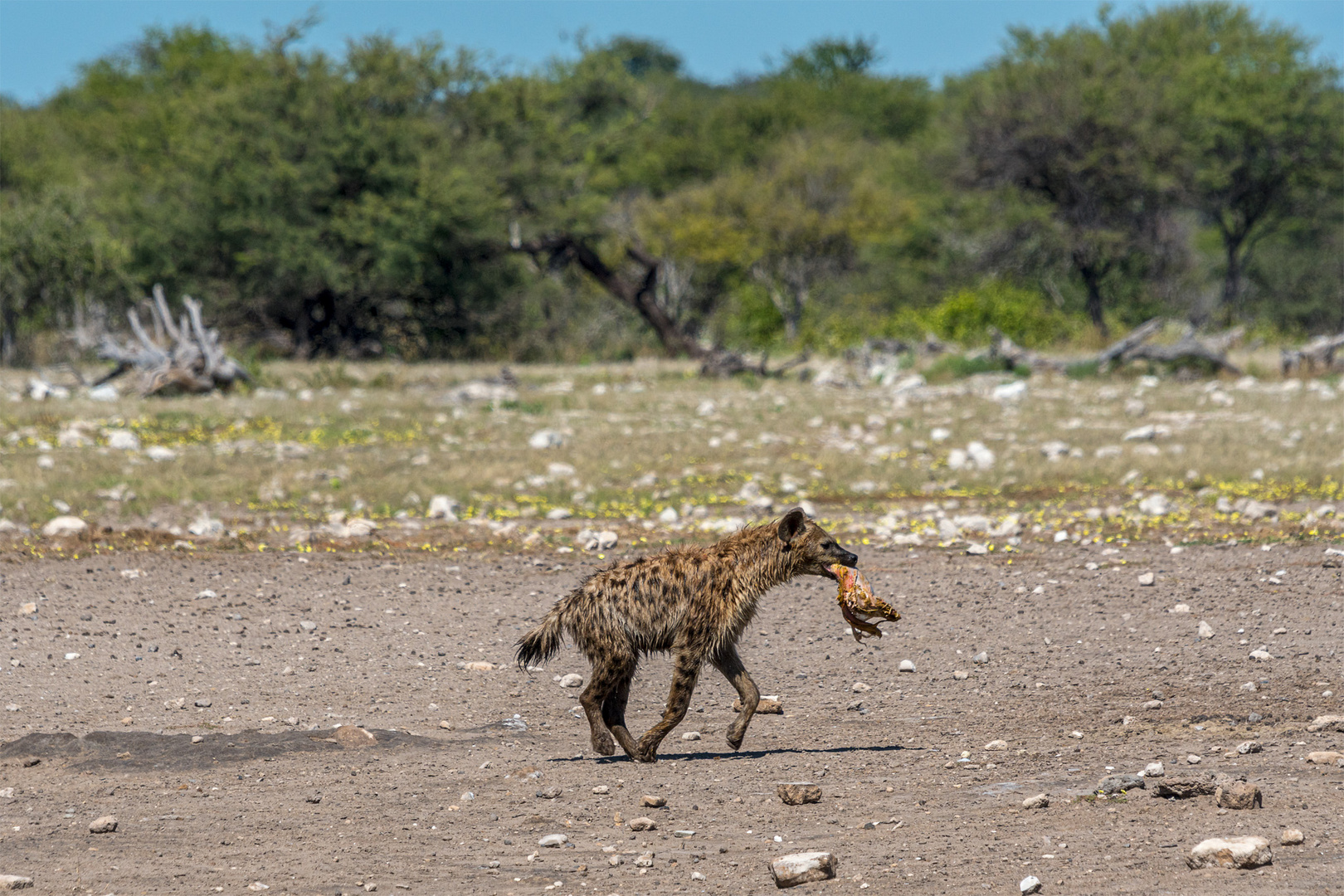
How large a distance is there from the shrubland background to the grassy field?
28.8ft

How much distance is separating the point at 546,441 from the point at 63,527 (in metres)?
5.60

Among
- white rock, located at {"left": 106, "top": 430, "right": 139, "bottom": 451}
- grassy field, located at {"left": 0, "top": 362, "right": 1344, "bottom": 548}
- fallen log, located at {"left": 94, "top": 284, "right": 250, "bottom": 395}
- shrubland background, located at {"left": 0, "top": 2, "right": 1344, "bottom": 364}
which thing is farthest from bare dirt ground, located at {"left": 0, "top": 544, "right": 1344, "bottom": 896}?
shrubland background, located at {"left": 0, "top": 2, "right": 1344, "bottom": 364}

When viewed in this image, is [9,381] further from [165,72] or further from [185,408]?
[165,72]

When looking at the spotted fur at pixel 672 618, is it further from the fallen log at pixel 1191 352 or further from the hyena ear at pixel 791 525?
the fallen log at pixel 1191 352

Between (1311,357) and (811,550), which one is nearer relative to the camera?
(811,550)

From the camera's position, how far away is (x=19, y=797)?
576 centimetres

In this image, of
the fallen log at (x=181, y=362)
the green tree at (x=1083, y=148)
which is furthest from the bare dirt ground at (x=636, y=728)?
the green tree at (x=1083, y=148)

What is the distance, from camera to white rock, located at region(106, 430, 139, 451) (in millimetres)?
14812

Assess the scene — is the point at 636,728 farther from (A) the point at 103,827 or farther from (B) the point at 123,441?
(B) the point at 123,441

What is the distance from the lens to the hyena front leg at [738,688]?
6.33 m

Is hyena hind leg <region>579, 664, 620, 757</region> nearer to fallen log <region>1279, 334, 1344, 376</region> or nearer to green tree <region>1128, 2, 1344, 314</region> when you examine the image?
fallen log <region>1279, 334, 1344, 376</region>

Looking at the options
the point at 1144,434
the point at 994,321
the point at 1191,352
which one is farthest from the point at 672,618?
the point at 994,321

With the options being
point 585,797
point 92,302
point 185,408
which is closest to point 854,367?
point 185,408

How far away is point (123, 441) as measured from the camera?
49.2 ft
